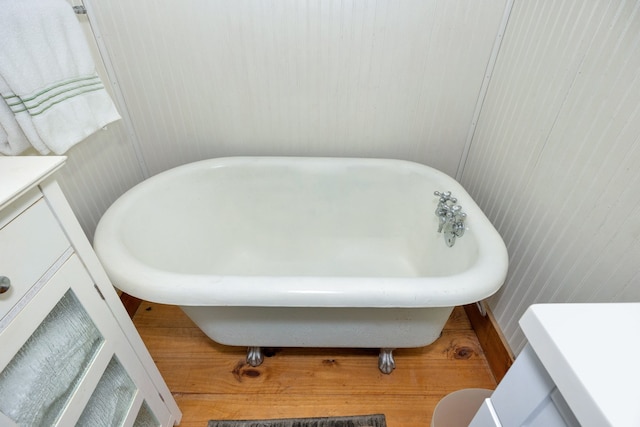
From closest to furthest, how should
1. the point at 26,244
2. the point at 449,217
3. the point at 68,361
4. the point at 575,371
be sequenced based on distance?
the point at 575,371 < the point at 26,244 < the point at 68,361 < the point at 449,217

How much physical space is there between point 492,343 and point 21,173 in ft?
4.56

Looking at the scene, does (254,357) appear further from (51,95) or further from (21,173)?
(51,95)

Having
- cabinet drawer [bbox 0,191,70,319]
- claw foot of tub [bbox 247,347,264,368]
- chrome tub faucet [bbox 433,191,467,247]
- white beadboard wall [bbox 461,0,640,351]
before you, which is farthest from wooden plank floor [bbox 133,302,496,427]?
cabinet drawer [bbox 0,191,70,319]

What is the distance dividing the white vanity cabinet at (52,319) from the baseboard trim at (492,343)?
Result: 3.68 feet

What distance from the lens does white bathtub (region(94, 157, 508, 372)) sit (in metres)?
0.73

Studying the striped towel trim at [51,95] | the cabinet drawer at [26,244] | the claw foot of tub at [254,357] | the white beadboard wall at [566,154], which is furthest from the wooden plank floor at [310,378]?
the striped towel trim at [51,95]

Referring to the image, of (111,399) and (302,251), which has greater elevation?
(111,399)

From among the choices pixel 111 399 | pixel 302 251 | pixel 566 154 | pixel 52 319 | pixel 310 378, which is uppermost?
pixel 566 154

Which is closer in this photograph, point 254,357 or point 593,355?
point 593,355

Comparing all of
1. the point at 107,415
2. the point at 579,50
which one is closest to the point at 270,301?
the point at 107,415

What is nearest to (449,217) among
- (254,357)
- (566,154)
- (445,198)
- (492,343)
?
(445,198)

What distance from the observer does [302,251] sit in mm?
1394

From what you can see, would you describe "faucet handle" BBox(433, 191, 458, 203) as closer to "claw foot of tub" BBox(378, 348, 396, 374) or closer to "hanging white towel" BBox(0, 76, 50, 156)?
"claw foot of tub" BBox(378, 348, 396, 374)

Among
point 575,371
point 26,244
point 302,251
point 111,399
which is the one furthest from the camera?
point 302,251
